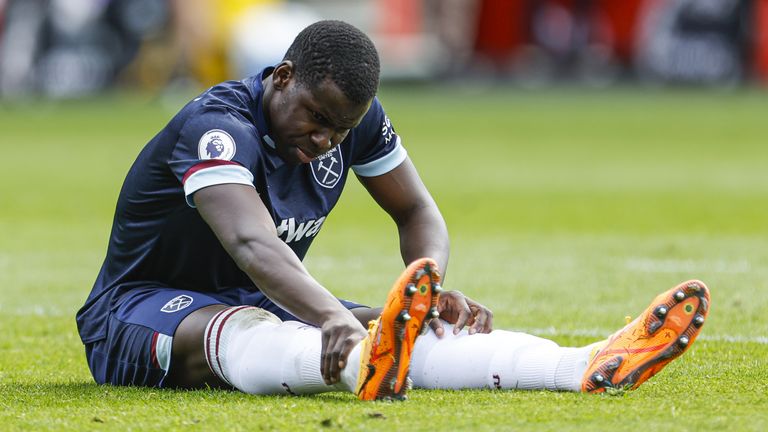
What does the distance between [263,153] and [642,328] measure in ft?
4.41

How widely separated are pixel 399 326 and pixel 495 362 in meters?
0.65

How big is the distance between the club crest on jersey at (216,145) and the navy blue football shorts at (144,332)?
1.85ft

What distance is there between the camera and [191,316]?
172 inches

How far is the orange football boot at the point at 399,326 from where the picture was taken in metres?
3.78

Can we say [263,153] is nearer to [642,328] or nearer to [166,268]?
[166,268]

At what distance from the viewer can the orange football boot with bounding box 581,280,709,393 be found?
4066mm

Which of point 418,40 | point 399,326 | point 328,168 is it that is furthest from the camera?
point 418,40

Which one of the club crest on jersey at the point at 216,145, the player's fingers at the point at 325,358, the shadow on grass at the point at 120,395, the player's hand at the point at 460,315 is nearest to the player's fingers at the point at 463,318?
the player's hand at the point at 460,315

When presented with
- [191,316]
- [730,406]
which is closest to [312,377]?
[191,316]

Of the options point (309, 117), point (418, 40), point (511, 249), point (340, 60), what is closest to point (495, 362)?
point (309, 117)

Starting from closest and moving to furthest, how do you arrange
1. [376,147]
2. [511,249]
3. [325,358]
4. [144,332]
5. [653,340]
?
[325,358]
[653,340]
[144,332]
[376,147]
[511,249]

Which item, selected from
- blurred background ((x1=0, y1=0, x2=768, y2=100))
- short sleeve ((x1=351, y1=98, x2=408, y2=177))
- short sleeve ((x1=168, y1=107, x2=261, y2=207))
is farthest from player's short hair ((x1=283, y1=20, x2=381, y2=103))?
blurred background ((x1=0, y1=0, x2=768, y2=100))

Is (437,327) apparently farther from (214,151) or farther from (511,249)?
(511,249)

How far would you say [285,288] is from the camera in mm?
3975
